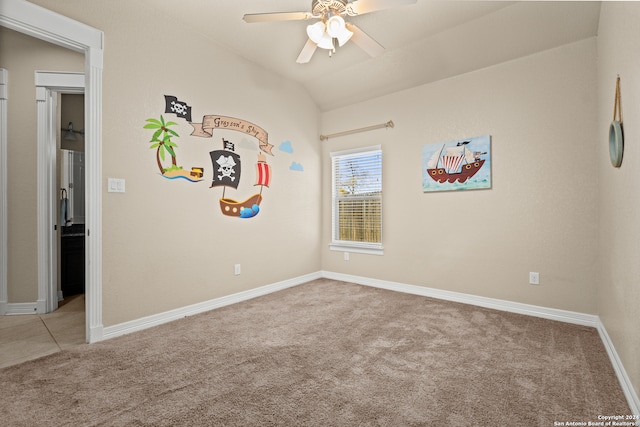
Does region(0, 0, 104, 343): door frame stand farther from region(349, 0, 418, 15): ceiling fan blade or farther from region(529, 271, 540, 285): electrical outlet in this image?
region(529, 271, 540, 285): electrical outlet

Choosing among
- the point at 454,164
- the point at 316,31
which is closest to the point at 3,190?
the point at 316,31

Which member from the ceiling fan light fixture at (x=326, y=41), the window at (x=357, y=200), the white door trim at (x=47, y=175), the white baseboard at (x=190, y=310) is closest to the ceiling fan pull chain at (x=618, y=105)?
the ceiling fan light fixture at (x=326, y=41)

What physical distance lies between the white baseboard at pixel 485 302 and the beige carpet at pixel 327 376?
0.16 m

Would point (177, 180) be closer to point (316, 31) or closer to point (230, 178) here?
point (230, 178)

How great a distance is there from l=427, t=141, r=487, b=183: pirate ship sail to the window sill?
1.23 metres

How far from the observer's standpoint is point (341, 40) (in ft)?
7.49

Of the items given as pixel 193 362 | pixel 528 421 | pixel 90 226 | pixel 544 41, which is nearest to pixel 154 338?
pixel 193 362

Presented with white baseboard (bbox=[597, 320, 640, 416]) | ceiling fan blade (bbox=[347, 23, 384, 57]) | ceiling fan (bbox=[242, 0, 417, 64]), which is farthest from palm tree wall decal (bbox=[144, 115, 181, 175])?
white baseboard (bbox=[597, 320, 640, 416])

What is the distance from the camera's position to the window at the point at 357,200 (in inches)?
167

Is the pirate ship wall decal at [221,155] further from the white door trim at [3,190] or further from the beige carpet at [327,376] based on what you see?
the white door trim at [3,190]

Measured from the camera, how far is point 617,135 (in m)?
1.89

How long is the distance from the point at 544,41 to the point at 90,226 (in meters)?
4.41

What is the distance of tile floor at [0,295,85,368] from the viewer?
7.32ft

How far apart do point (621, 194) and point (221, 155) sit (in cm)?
341
